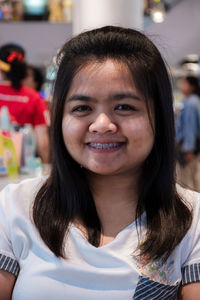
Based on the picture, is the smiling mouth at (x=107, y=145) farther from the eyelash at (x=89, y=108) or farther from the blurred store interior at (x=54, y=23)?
the blurred store interior at (x=54, y=23)

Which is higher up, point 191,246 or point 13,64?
point 191,246

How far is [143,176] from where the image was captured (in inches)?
52.3

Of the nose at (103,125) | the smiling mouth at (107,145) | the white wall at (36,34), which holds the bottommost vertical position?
the white wall at (36,34)

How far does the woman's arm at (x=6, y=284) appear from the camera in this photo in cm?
121

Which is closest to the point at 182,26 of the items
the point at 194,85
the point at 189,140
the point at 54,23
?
the point at 54,23

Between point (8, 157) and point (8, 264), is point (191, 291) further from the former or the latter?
point (8, 157)

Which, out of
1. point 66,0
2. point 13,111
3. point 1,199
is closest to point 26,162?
point 13,111

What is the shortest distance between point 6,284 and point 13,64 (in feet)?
9.22

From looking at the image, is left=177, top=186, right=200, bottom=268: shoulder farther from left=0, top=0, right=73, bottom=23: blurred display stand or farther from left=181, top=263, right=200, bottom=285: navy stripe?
left=0, top=0, right=73, bottom=23: blurred display stand

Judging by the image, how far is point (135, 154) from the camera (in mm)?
1198

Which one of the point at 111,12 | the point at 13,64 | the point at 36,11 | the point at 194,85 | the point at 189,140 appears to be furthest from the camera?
the point at 36,11

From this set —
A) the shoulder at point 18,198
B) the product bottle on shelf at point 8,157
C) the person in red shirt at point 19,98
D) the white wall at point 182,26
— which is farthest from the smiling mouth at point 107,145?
the white wall at point 182,26

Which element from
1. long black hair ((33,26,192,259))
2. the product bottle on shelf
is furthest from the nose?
the product bottle on shelf

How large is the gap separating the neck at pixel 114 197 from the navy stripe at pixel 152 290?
0.18 meters
